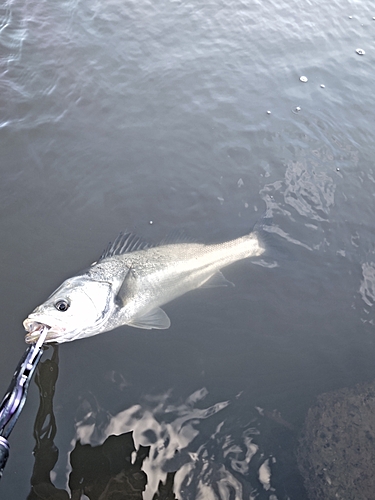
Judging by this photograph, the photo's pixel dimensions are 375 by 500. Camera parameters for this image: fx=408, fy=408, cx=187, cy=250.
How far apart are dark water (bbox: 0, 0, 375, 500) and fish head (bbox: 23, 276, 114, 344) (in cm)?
40

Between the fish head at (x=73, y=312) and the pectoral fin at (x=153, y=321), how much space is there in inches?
16.5

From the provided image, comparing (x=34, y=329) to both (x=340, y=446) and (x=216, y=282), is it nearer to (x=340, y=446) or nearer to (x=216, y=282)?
(x=216, y=282)

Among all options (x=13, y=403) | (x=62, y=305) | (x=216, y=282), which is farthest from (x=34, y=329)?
Result: (x=216, y=282)

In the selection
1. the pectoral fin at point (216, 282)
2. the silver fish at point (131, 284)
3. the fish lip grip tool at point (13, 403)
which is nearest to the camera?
the fish lip grip tool at point (13, 403)

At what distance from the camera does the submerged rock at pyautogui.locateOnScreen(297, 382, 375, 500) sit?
4.27 meters

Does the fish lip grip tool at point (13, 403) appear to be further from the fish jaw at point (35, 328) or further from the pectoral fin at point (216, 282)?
the pectoral fin at point (216, 282)

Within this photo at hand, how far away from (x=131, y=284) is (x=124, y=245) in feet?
1.94

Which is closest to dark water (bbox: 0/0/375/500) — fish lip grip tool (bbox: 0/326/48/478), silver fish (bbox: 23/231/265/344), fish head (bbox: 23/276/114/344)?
silver fish (bbox: 23/231/265/344)

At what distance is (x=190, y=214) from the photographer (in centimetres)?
645

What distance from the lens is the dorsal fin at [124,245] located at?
5.44 m

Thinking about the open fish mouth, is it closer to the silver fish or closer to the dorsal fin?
the silver fish

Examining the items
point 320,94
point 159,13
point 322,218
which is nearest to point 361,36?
point 320,94

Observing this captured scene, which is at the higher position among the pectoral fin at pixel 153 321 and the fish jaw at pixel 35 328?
the fish jaw at pixel 35 328

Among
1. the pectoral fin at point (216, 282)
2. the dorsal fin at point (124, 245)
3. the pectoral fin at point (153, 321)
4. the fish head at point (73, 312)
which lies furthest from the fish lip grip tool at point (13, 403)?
the pectoral fin at point (216, 282)
